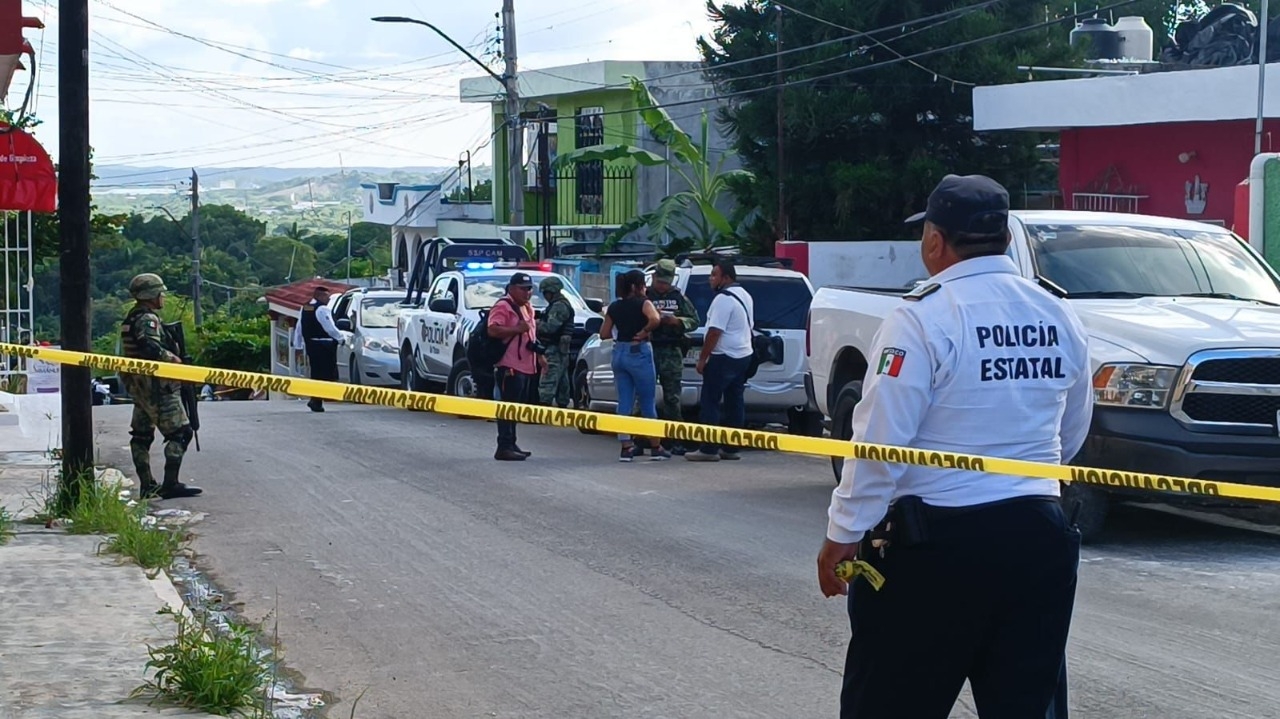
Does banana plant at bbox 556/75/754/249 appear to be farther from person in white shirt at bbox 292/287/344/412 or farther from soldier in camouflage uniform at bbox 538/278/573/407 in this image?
soldier in camouflage uniform at bbox 538/278/573/407

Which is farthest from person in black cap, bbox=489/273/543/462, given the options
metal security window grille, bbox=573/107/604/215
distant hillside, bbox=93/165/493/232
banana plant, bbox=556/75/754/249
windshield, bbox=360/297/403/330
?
distant hillside, bbox=93/165/493/232

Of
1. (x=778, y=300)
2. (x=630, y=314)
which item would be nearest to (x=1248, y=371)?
(x=630, y=314)

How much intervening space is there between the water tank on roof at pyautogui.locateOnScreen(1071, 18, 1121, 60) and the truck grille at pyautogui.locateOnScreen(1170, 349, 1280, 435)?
19.7 metres

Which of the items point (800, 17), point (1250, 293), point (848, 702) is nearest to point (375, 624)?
point (848, 702)

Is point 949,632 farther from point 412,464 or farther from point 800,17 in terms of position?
point 800,17

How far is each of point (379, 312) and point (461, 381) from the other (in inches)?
296

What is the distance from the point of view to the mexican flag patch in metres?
4.16

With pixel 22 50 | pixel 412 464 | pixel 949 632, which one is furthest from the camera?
pixel 412 464

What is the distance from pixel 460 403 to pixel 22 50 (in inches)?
279

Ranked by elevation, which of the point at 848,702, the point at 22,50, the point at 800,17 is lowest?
the point at 848,702

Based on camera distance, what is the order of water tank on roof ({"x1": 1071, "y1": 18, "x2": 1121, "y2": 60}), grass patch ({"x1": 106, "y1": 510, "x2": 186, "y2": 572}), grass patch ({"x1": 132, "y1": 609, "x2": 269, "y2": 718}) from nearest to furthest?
grass patch ({"x1": 132, "y1": 609, "x2": 269, "y2": 718})
grass patch ({"x1": 106, "y1": 510, "x2": 186, "y2": 572})
water tank on roof ({"x1": 1071, "y1": 18, "x2": 1121, "y2": 60})

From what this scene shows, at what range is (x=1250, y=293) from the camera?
10680 millimetres

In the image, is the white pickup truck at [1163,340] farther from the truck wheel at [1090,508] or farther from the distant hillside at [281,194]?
the distant hillside at [281,194]

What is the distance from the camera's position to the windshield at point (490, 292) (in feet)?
66.7
